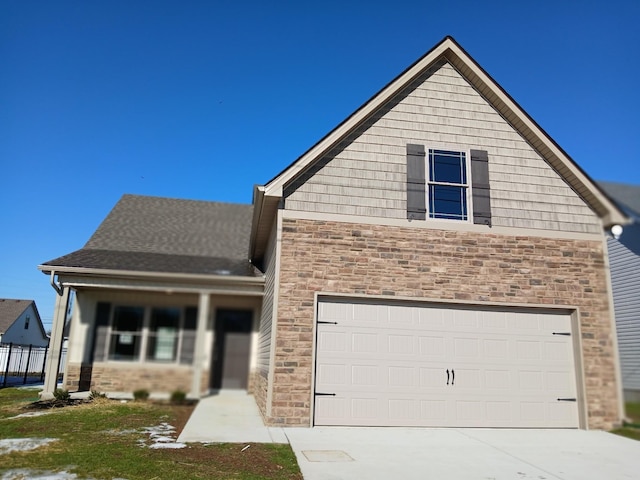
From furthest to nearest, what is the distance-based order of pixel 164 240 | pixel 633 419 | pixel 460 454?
1. pixel 460 454
2. pixel 164 240
3. pixel 633 419

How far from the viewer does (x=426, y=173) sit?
1027cm

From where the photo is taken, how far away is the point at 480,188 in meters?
10.3

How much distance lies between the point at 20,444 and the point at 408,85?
968 cm

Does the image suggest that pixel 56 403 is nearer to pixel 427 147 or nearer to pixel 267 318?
pixel 267 318

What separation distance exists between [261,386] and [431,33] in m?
8.59

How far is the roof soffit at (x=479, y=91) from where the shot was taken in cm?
962

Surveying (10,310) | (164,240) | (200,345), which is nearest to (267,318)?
(10,310)

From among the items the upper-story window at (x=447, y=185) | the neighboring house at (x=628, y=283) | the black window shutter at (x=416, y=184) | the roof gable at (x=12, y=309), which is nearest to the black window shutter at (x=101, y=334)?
the roof gable at (x=12, y=309)

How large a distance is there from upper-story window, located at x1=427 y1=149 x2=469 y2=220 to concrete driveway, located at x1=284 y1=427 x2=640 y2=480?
4504mm

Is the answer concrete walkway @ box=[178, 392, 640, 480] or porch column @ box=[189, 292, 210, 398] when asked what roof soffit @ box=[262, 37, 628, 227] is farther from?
porch column @ box=[189, 292, 210, 398]

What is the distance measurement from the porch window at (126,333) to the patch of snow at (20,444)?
1.12 metres

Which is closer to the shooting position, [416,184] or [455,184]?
[416,184]

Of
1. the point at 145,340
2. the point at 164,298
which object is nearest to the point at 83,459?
the point at 145,340

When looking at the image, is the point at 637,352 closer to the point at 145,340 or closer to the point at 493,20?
the point at 145,340
